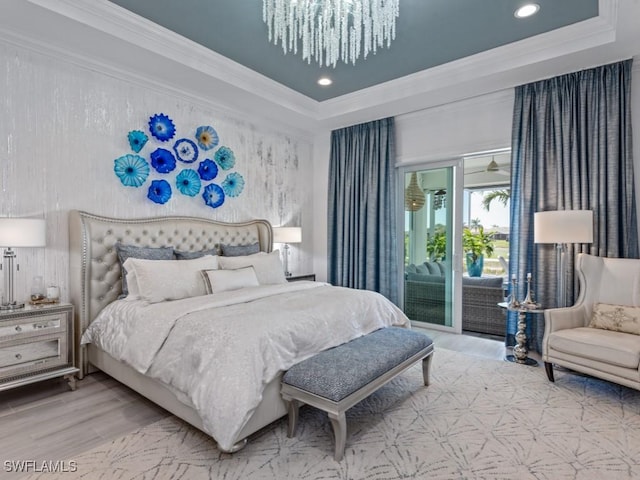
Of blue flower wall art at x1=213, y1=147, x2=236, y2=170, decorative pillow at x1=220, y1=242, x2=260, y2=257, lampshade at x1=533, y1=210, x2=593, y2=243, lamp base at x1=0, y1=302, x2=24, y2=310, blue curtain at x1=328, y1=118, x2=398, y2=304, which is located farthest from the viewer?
blue curtain at x1=328, y1=118, x2=398, y2=304

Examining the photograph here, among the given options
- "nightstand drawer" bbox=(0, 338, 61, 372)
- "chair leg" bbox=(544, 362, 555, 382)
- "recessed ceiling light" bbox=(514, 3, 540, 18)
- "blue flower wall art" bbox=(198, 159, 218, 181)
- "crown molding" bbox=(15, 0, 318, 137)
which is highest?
"recessed ceiling light" bbox=(514, 3, 540, 18)

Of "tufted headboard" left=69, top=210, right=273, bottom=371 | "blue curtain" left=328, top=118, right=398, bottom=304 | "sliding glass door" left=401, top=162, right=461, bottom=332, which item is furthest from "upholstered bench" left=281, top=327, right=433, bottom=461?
"blue curtain" left=328, top=118, right=398, bottom=304

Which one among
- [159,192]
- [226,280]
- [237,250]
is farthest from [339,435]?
[159,192]

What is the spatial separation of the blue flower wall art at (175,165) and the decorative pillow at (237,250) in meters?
0.56

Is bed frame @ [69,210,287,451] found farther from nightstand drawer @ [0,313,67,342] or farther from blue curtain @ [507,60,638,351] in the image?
blue curtain @ [507,60,638,351]

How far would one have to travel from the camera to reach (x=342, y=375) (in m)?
2.12

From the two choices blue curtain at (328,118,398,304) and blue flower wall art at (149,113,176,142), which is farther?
blue curtain at (328,118,398,304)

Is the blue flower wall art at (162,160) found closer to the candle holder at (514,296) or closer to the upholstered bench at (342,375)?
the upholstered bench at (342,375)

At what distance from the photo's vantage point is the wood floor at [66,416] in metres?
2.15

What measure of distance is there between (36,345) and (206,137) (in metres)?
2.66

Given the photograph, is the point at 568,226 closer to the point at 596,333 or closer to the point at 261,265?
the point at 596,333

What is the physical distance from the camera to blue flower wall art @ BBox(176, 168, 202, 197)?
4117mm

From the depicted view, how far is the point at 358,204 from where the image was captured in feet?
17.5

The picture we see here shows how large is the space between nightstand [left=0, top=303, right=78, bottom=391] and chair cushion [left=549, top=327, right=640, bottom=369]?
3.89 metres
